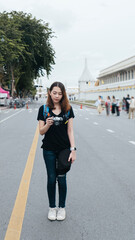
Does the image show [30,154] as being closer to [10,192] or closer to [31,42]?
[10,192]

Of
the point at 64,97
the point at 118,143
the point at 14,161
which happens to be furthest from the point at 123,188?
the point at 118,143

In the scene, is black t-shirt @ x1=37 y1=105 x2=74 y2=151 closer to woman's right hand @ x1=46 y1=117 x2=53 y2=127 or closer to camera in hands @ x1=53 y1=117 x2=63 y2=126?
camera in hands @ x1=53 y1=117 x2=63 y2=126

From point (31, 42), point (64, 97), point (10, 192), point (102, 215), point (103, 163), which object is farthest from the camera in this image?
point (31, 42)

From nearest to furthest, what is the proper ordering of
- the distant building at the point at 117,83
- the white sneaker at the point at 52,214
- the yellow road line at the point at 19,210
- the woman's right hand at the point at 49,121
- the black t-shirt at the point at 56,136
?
the yellow road line at the point at 19,210, the woman's right hand at the point at 49,121, the black t-shirt at the point at 56,136, the white sneaker at the point at 52,214, the distant building at the point at 117,83

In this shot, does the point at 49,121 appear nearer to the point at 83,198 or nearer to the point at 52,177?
the point at 52,177

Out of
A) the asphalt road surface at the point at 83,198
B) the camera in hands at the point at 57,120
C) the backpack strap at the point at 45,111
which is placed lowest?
the asphalt road surface at the point at 83,198

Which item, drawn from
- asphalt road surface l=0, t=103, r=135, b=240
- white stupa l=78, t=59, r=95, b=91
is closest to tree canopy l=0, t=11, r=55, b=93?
asphalt road surface l=0, t=103, r=135, b=240

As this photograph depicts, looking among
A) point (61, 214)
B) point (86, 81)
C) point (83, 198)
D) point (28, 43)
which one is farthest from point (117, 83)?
point (86, 81)

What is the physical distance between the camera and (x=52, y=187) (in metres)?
3.98

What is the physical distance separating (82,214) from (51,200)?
18.0 inches

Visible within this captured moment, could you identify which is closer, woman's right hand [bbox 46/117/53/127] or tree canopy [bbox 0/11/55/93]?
woman's right hand [bbox 46/117/53/127]

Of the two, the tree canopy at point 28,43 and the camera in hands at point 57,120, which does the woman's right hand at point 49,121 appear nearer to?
the camera in hands at point 57,120

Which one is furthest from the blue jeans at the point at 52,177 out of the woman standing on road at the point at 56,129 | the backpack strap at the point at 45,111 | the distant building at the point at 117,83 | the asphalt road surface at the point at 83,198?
the distant building at the point at 117,83

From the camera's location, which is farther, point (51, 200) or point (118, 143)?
point (118, 143)
